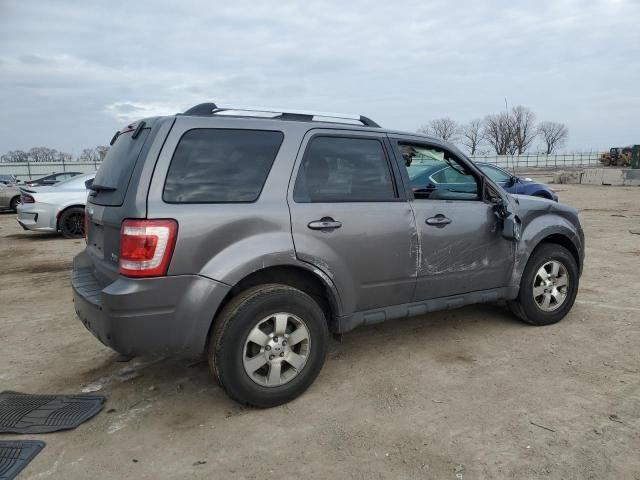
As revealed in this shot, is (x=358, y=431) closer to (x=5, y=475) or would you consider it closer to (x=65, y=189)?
(x=5, y=475)

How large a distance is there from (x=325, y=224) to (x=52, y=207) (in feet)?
30.0

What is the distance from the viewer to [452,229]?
12.8 ft

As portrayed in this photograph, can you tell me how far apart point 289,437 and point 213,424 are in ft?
1.68

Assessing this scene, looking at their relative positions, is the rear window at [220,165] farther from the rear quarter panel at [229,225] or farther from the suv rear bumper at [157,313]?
the suv rear bumper at [157,313]

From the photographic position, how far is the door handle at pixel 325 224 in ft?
10.6

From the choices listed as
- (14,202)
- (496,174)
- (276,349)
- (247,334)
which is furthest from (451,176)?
(14,202)

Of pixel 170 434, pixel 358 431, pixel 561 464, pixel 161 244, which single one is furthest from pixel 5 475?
pixel 561 464

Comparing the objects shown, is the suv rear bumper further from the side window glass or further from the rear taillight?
the side window glass

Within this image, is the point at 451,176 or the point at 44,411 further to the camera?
the point at 451,176

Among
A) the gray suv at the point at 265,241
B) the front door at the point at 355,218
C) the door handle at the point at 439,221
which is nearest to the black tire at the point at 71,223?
the gray suv at the point at 265,241

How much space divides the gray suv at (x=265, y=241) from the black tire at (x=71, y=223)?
25.2ft

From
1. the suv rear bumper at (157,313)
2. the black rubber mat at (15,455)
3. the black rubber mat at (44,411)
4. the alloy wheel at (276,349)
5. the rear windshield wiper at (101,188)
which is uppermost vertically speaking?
the rear windshield wiper at (101,188)

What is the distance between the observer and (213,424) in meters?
3.02

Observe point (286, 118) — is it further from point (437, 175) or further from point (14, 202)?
point (14, 202)
